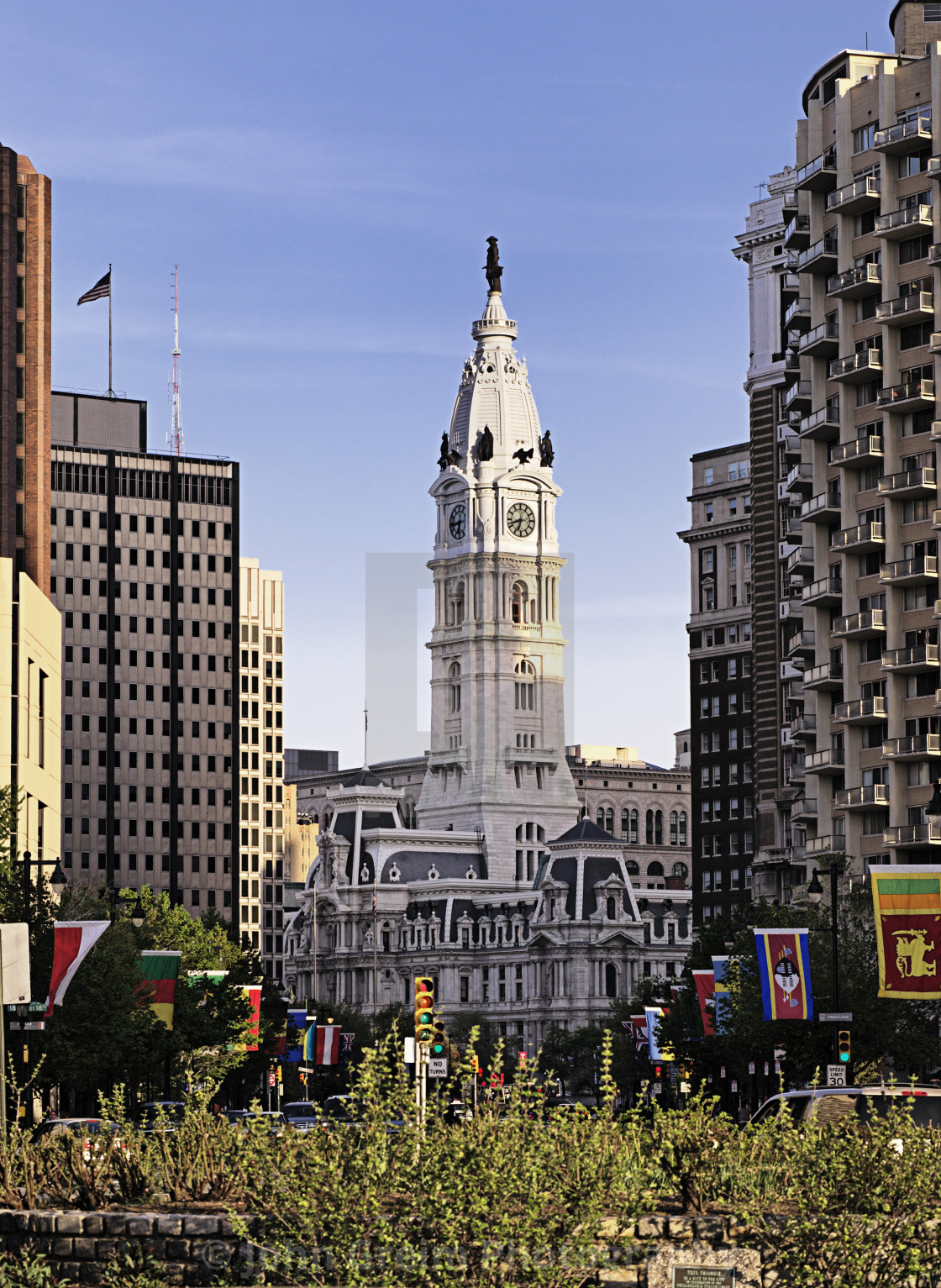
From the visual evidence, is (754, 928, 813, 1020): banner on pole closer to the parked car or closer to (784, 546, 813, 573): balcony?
the parked car

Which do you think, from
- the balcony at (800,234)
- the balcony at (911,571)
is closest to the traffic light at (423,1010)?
the balcony at (911,571)

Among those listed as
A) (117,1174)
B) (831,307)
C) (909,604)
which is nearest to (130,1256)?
(117,1174)

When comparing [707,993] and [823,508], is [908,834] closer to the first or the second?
[823,508]

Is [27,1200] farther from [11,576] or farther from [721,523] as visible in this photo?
[721,523]

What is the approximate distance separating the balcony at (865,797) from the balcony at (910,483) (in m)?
12.0

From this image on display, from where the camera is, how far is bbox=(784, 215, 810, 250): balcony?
105500mm

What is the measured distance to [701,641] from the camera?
19612cm

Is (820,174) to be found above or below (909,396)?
above

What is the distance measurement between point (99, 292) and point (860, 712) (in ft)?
310

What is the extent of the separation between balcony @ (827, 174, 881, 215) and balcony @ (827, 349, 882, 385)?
6.08 m

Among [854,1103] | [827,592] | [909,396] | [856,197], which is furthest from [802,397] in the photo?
[854,1103]

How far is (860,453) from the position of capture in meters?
99.1

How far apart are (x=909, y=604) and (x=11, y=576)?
38178 mm

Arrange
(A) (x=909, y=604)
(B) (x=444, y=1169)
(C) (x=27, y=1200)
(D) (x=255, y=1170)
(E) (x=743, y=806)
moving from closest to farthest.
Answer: (B) (x=444, y=1169), (D) (x=255, y=1170), (C) (x=27, y=1200), (A) (x=909, y=604), (E) (x=743, y=806)
